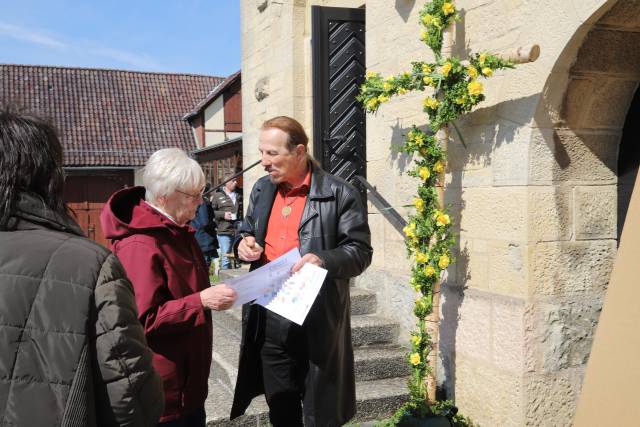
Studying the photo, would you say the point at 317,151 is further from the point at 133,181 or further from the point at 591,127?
the point at 133,181

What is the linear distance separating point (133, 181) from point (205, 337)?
27.1 metres

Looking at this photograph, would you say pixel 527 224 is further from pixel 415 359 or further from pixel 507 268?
pixel 415 359

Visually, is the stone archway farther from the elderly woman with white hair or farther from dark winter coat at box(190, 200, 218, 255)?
dark winter coat at box(190, 200, 218, 255)

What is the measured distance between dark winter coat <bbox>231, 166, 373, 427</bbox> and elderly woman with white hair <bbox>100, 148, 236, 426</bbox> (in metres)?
0.65

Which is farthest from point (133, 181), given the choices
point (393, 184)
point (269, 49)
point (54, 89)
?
point (393, 184)

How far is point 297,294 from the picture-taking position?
277 cm

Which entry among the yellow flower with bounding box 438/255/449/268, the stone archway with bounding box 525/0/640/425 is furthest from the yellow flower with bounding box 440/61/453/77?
the yellow flower with bounding box 438/255/449/268

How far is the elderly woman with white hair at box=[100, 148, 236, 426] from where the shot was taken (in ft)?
7.33

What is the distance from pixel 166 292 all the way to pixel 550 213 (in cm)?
230

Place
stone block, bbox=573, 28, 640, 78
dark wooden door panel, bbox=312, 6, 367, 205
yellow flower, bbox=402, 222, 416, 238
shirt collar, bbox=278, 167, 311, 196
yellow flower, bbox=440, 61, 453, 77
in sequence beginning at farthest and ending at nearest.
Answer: dark wooden door panel, bbox=312, 6, 367, 205 < yellow flower, bbox=402, 222, 416, 238 < yellow flower, bbox=440, 61, 453, 77 < stone block, bbox=573, 28, 640, 78 < shirt collar, bbox=278, 167, 311, 196

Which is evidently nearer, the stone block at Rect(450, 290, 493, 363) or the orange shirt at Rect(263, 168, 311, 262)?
the orange shirt at Rect(263, 168, 311, 262)

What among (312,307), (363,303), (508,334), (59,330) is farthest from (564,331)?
(59,330)

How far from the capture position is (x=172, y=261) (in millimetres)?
2342

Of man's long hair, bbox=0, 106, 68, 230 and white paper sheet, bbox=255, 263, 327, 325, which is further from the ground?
man's long hair, bbox=0, 106, 68, 230
